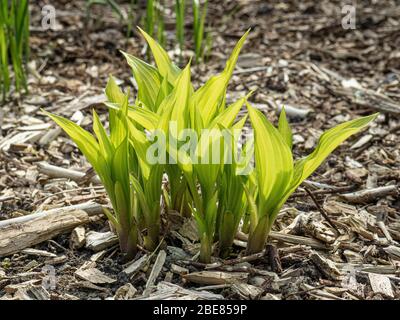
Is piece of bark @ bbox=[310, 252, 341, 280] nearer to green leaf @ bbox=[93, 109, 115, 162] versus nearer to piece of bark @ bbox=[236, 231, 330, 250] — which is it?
piece of bark @ bbox=[236, 231, 330, 250]

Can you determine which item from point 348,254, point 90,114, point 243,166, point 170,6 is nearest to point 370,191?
point 348,254

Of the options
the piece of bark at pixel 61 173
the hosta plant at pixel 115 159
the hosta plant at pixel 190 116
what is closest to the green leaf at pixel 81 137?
the hosta plant at pixel 115 159

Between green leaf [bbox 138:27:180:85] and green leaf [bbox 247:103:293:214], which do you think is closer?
green leaf [bbox 247:103:293:214]

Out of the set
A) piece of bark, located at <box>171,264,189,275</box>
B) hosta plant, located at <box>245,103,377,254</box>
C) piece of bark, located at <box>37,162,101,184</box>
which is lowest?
piece of bark, located at <box>171,264,189,275</box>

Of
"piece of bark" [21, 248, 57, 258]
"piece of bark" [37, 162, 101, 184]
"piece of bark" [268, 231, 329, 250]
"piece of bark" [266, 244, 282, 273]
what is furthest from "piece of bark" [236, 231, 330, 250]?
"piece of bark" [37, 162, 101, 184]

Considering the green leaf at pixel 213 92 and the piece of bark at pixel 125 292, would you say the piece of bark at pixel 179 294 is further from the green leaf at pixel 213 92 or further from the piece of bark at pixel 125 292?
the green leaf at pixel 213 92
